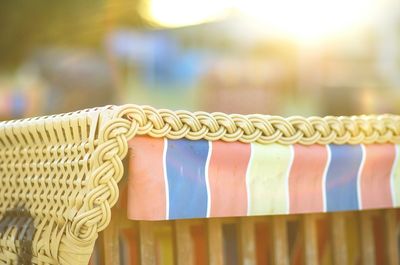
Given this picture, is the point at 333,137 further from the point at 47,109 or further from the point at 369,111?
the point at 47,109

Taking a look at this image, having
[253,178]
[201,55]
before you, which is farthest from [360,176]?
[201,55]

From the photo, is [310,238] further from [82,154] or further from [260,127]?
[82,154]

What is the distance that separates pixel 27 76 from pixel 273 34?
2.53 meters

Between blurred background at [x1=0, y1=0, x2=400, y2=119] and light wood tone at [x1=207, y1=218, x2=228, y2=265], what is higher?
blurred background at [x1=0, y1=0, x2=400, y2=119]

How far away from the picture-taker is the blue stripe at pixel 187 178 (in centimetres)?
93

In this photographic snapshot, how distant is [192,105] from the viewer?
17.5 ft

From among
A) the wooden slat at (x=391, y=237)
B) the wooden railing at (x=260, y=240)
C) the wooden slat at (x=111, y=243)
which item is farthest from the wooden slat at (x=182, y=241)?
the wooden slat at (x=391, y=237)

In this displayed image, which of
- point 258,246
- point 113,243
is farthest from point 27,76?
point 113,243

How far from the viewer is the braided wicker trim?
0.90m

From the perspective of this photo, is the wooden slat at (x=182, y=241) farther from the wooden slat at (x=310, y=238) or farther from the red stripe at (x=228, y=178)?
the wooden slat at (x=310, y=238)

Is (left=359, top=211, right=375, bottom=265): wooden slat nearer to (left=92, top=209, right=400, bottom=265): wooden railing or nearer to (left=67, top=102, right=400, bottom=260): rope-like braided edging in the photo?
(left=92, top=209, right=400, bottom=265): wooden railing

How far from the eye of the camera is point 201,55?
18.7 feet

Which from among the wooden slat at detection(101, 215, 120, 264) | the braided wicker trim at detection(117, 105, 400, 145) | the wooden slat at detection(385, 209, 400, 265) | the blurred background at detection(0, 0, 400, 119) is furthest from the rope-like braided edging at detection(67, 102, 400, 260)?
the blurred background at detection(0, 0, 400, 119)

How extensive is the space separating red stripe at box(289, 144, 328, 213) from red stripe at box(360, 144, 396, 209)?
0.38 ft
